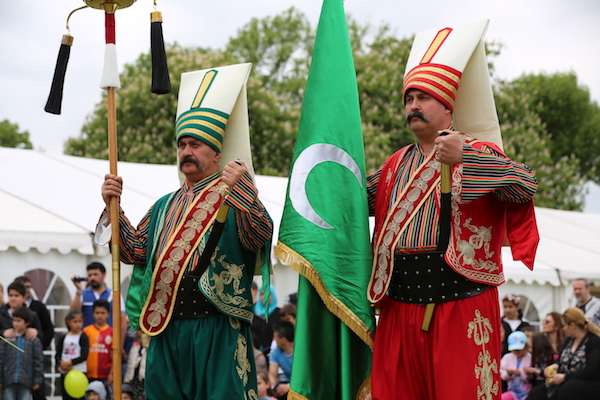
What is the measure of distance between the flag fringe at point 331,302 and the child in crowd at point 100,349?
4.86m

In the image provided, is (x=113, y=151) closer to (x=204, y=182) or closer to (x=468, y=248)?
(x=204, y=182)

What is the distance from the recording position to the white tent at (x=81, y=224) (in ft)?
30.2

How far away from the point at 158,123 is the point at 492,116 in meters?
19.0

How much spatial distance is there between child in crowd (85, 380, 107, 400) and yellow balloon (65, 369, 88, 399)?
57mm

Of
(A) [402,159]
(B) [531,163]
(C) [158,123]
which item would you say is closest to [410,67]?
(A) [402,159]

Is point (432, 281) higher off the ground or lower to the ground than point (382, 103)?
lower

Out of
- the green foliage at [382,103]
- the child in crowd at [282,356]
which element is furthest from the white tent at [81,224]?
the green foliage at [382,103]

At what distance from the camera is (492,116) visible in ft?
13.6

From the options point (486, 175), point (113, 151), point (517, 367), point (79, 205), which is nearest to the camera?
point (486, 175)

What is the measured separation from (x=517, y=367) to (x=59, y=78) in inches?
260

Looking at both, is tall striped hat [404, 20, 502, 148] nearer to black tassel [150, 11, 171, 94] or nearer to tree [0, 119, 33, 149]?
black tassel [150, 11, 171, 94]

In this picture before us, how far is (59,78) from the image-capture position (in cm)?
459

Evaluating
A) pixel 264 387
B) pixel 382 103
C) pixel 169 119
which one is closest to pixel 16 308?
pixel 264 387

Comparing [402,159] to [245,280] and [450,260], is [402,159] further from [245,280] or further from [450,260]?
[245,280]
